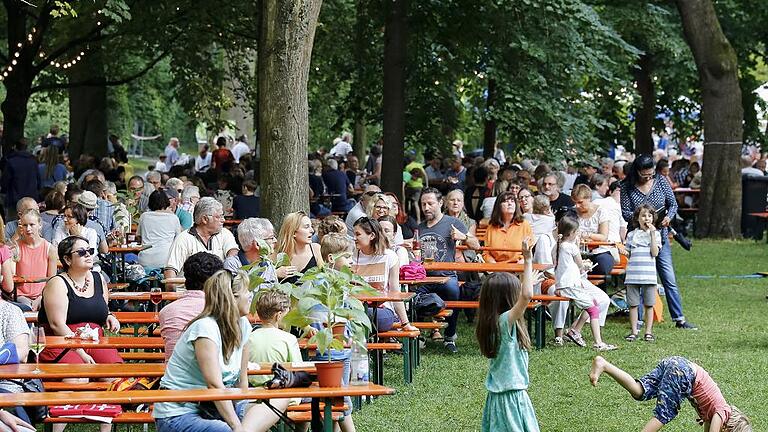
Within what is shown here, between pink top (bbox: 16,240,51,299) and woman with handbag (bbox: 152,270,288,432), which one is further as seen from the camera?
pink top (bbox: 16,240,51,299)

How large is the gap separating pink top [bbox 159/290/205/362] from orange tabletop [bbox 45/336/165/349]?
643mm

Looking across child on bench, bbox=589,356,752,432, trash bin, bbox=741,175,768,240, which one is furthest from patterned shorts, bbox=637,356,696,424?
trash bin, bbox=741,175,768,240

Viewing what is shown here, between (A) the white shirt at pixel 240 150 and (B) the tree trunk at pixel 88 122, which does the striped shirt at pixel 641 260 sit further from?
(A) the white shirt at pixel 240 150

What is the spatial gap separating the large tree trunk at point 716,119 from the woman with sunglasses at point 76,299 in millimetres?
16752

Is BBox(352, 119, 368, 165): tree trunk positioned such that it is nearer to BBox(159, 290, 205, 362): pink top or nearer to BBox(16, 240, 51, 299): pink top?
BBox(16, 240, 51, 299): pink top

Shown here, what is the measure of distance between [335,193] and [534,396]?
1409cm

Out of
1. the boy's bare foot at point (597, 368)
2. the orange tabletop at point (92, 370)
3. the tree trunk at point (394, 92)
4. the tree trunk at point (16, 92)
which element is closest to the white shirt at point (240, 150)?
the tree trunk at point (16, 92)

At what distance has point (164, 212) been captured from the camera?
48.5 ft

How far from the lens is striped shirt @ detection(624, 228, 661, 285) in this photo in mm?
13305

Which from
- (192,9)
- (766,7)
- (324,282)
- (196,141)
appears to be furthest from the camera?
(196,141)

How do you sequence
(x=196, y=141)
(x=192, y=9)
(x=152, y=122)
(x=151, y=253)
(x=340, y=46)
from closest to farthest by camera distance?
(x=151, y=253), (x=192, y=9), (x=340, y=46), (x=152, y=122), (x=196, y=141)

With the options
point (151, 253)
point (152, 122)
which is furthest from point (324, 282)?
point (152, 122)

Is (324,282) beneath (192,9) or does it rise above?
beneath

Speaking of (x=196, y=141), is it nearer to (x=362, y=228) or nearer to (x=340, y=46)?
(x=340, y=46)
